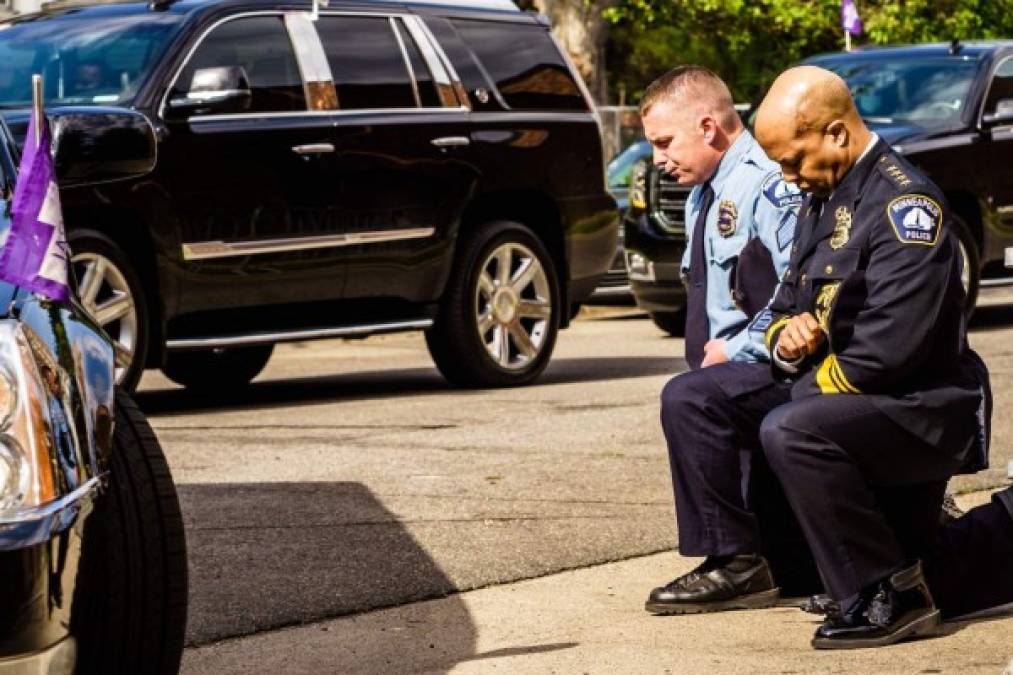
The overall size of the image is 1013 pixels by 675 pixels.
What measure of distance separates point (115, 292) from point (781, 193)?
4483 millimetres

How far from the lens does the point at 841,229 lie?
523cm

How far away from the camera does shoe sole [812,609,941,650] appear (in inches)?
204

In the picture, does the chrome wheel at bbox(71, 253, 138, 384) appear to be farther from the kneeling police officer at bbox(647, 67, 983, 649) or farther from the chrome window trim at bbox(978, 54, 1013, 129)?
the chrome window trim at bbox(978, 54, 1013, 129)

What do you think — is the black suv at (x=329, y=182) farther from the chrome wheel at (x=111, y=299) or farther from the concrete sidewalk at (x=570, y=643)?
the concrete sidewalk at (x=570, y=643)

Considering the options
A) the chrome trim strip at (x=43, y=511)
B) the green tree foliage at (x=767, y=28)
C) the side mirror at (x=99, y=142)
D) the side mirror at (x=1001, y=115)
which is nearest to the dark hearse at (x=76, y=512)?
the chrome trim strip at (x=43, y=511)

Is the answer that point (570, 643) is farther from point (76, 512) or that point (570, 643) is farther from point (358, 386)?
point (358, 386)

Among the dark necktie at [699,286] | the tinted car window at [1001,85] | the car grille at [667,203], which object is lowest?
the car grille at [667,203]

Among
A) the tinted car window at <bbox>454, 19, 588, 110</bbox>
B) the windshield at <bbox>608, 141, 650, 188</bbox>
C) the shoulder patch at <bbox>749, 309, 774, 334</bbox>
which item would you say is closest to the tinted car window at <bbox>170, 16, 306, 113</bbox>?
the tinted car window at <bbox>454, 19, 588, 110</bbox>

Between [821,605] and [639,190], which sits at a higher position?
[821,605]

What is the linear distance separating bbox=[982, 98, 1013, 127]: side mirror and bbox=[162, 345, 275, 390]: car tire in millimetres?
4990

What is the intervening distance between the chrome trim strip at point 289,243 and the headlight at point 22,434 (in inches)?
242

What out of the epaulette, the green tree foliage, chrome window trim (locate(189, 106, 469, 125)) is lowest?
the green tree foliage

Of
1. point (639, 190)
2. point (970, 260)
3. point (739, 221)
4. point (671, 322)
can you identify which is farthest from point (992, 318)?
point (739, 221)

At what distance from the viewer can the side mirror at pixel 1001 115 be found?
46.4 feet
